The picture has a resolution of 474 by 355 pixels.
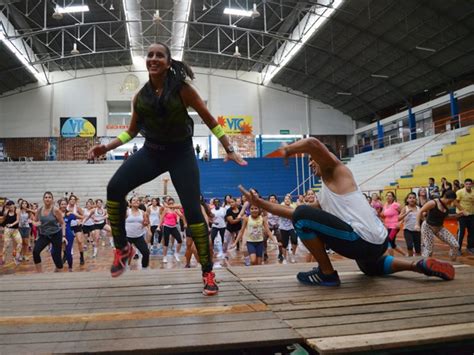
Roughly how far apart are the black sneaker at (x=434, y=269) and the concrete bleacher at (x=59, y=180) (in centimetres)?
1953

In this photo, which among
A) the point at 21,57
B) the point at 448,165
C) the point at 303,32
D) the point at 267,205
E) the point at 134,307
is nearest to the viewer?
the point at 134,307

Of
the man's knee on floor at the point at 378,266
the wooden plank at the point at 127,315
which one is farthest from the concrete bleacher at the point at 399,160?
the wooden plank at the point at 127,315

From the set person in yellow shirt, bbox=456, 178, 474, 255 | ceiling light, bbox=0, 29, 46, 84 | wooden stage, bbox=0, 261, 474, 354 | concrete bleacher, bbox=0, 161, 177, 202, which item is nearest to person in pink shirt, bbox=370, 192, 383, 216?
person in yellow shirt, bbox=456, 178, 474, 255

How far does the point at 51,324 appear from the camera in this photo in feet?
7.36

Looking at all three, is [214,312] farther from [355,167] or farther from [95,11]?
[355,167]

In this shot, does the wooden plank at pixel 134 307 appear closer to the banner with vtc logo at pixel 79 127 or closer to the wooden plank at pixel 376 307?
the wooden plank at pixel 376 307

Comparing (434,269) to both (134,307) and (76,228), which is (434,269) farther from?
(76,228)

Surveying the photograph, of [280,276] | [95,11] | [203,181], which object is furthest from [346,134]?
[280,276]

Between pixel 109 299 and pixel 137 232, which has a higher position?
pixel 137 232

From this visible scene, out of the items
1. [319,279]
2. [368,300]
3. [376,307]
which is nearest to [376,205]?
[319,279]

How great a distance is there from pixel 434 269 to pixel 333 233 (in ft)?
3.09

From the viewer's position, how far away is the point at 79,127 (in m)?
27.4

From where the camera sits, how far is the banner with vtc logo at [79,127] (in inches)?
1075

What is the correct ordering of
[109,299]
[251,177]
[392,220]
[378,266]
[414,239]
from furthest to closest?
[251,177], [392,220], [414,239], [378,266], [109,299]
